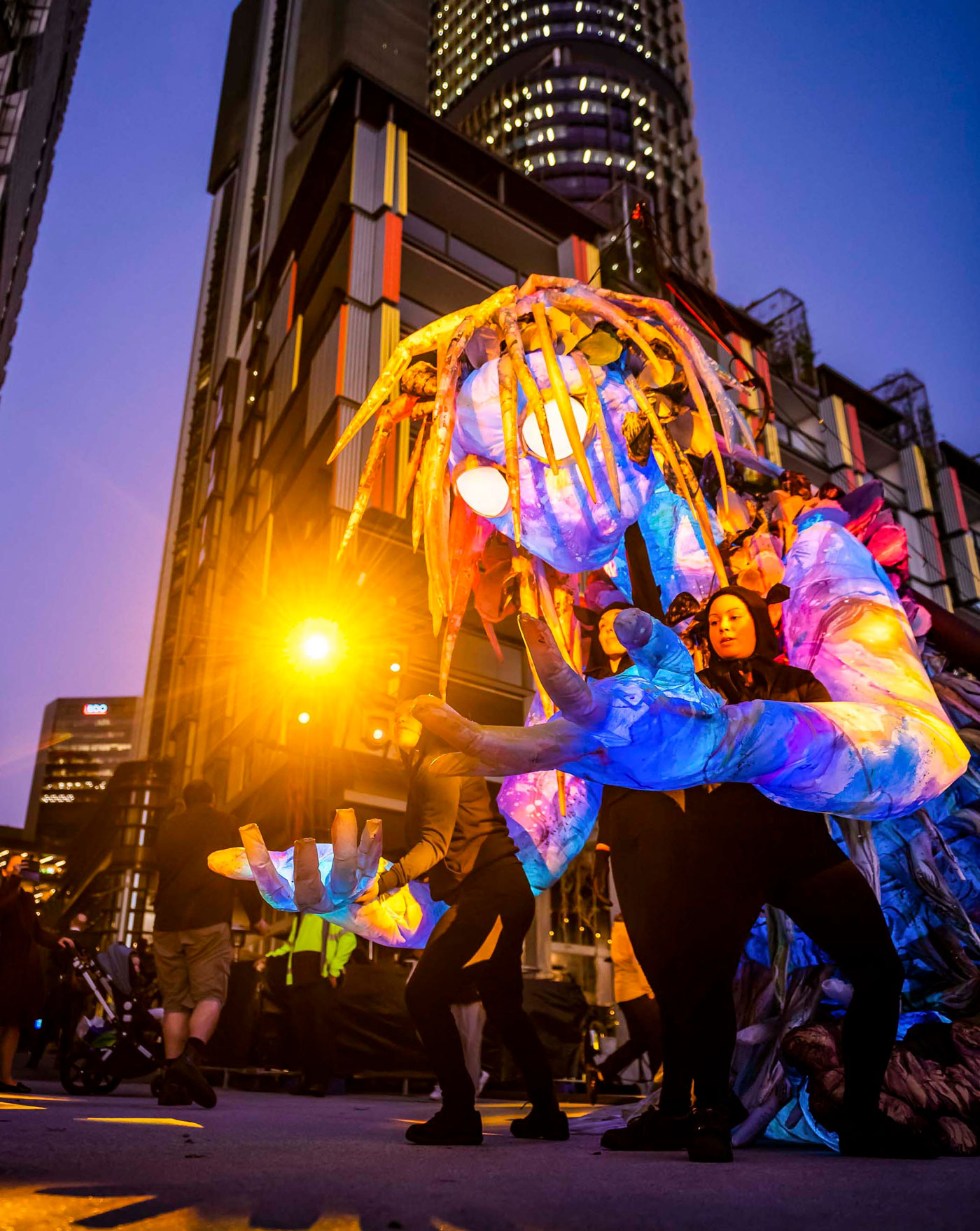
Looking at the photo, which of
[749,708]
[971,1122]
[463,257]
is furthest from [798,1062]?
[463,257]

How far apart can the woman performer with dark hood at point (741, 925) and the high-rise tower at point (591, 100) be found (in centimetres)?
3248

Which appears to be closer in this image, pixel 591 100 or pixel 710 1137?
pixel 710 1137

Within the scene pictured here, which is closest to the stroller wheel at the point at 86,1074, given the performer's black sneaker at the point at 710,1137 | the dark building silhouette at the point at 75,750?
the performer's black sneaker at the point at 710,1137

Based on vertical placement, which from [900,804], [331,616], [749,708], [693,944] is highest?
[331,616]

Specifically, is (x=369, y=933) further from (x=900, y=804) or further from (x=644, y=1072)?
(x=644, y=1072)

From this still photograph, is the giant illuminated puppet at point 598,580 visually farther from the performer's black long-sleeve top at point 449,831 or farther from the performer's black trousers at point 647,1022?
the performer's black trousers at point 647,1022

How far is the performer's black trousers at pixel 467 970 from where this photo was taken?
3020 millimetres

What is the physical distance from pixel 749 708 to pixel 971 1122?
5.95 ft

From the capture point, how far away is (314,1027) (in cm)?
718

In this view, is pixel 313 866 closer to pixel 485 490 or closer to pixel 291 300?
pixel 485 490

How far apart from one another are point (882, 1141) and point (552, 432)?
83.8 inches

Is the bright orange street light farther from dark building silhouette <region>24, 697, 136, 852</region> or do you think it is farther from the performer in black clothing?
dark building silhouette <region>24, 697, 136, 852</region>

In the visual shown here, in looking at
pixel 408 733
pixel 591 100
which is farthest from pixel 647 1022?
pixel 591 100

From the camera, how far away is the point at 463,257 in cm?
1853
